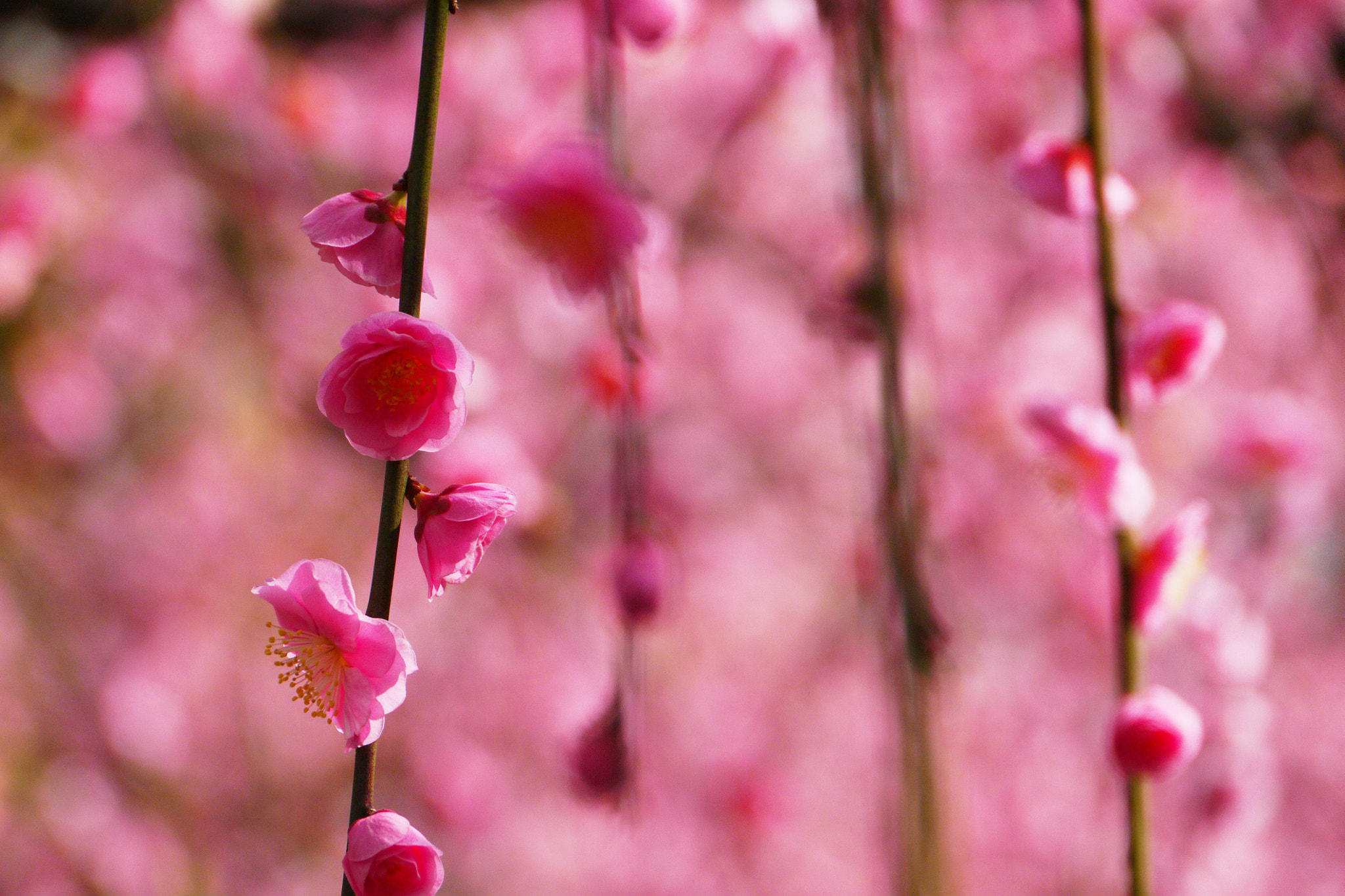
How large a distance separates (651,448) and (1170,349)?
1.75 metres

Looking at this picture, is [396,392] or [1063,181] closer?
[396,392]

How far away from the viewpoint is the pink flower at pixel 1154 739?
0.53m

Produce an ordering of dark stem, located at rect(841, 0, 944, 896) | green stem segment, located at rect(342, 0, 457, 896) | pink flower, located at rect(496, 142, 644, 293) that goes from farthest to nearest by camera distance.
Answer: pink flower, located at rect(496, 142, 644, 293)
dark stem, located at rect(841, 0, 944, 896)
green stem segment, located at rect(342, 0, 457, 896)

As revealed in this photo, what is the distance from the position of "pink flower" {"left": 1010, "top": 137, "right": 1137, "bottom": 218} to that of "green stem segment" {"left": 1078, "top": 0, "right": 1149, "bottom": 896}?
19mm

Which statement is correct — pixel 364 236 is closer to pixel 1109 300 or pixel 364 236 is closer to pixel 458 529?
pixel 458 529

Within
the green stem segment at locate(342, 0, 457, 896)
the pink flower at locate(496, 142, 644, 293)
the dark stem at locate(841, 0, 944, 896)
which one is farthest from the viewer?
the pink flower at locate(496, 142, 644, 293)

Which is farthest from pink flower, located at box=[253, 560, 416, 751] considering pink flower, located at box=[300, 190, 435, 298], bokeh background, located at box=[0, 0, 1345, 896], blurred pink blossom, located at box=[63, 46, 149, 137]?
blurred pink blossom, located at box=[63, 46, 149, 137]

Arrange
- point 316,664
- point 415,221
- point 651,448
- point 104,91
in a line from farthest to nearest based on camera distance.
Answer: point 651,448 < point 104,91 < point 316,664 < point 415,221

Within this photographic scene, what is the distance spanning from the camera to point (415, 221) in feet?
1.25

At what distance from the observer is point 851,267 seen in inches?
35.7

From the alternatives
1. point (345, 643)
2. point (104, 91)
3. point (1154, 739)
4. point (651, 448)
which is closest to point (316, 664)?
point (345, 643)

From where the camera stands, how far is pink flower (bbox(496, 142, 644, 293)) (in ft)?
1.95

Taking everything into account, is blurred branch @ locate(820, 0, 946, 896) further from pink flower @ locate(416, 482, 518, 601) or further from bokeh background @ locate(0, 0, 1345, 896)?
bokeh background @ locate(0, 0, 1345, 896)

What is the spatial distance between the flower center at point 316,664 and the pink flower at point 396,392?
92 millimetres
